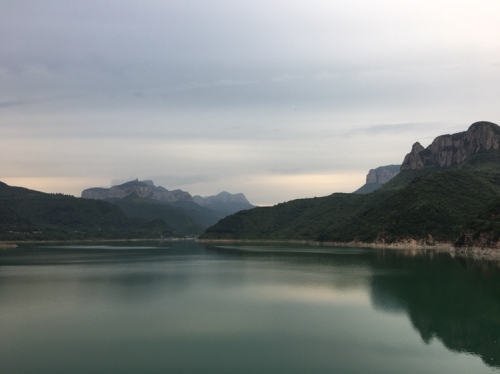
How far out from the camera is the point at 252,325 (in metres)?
40.7

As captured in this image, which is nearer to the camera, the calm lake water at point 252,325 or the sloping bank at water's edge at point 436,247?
the calm lake water at point 252,325

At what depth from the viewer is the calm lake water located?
97.7 ft

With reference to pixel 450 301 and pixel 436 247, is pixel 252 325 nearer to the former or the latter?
pixel 450 301

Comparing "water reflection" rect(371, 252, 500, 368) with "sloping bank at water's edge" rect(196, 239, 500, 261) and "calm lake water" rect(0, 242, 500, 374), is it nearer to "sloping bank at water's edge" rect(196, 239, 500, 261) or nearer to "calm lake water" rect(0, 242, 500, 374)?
"calm lake water" rect(0, 242, 500, 374)

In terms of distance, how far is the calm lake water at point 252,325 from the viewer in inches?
1172

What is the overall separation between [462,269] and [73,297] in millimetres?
71765

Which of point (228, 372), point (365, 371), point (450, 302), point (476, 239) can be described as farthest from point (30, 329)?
point (476, 239)

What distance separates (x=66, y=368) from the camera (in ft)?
92.4

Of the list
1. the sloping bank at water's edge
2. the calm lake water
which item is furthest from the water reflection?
the sloping bank at water's edge

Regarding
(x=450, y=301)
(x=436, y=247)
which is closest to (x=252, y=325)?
(x=450, y=301)

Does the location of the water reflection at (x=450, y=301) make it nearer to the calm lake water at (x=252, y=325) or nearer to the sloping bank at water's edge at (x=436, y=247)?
the calm lake water at (x=252, y=325)

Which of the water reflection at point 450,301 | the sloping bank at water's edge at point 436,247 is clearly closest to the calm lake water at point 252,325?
the water reflection at point 450,301

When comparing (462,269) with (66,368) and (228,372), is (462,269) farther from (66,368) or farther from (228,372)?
(66,368)

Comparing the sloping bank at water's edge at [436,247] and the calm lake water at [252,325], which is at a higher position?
the sloping bank at water's edge at [436,247]
